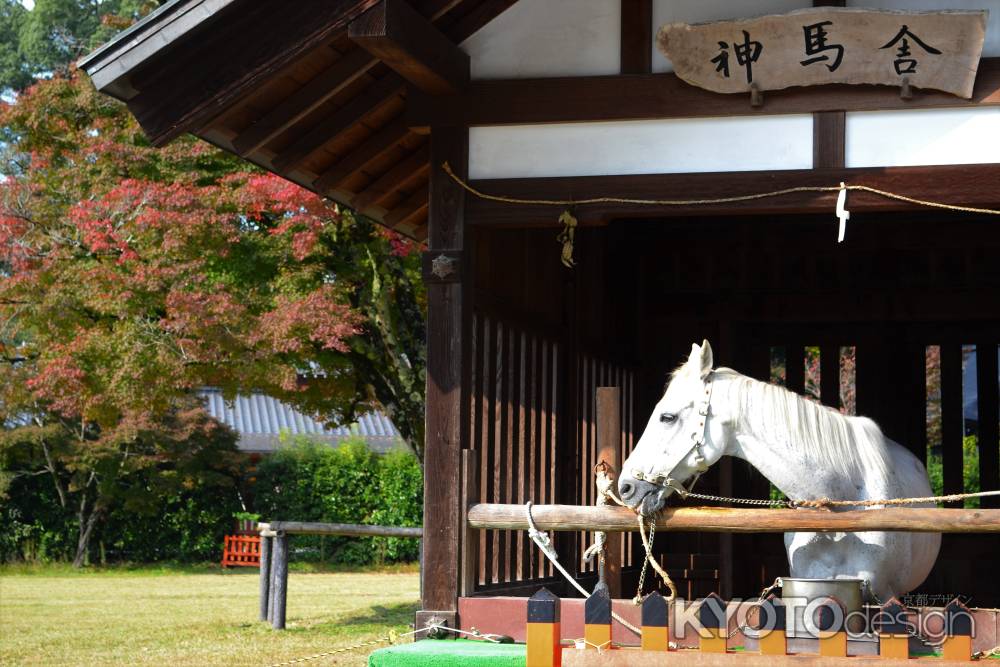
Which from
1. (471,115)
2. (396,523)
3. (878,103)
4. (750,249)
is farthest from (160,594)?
(878,103)

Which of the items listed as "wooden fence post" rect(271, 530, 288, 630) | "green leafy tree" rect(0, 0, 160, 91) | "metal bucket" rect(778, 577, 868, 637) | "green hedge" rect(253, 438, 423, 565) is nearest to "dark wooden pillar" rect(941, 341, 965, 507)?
"metal bucket" rect(778, 577, 868, 637)

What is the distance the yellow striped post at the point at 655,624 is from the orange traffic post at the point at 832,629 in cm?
54

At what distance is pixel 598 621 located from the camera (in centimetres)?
434

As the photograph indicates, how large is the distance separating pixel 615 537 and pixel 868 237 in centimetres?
400

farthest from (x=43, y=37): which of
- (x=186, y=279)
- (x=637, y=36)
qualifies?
(x=637, y=36)

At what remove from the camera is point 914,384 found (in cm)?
875

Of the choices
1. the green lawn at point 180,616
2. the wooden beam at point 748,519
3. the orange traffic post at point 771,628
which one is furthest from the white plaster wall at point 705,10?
the green lawn at point 180,616

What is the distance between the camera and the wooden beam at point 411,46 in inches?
199

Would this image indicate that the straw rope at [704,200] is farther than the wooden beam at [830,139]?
No

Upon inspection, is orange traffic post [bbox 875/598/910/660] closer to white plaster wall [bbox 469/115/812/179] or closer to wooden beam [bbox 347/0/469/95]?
white plaster wall [bbox 469/115/812/179]

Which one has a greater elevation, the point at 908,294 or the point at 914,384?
the point at 908,294

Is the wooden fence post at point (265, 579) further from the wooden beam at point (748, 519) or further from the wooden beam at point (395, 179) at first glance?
the wooden beam at point (748, 519)

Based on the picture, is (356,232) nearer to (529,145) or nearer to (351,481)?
(529,145)

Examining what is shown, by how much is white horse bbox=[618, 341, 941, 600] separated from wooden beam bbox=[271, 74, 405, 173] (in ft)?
6.63
